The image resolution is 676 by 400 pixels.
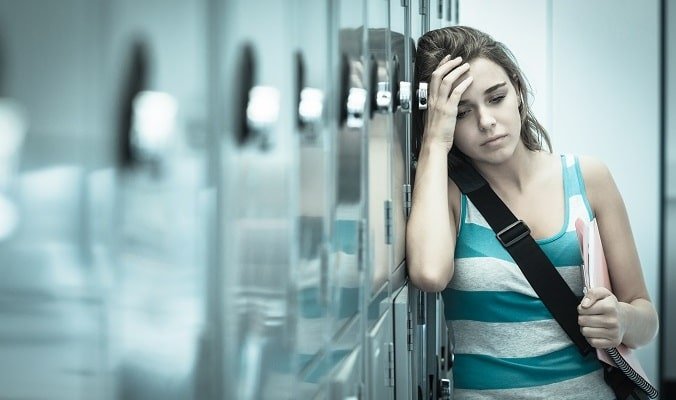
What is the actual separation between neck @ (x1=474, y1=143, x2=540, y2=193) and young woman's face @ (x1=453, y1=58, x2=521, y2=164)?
0.05m

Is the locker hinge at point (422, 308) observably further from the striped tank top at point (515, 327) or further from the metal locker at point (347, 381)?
the metal locker at point (347, 381)

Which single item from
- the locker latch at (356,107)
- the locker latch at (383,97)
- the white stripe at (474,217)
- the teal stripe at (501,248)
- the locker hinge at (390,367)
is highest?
the locker latch at (383,97)

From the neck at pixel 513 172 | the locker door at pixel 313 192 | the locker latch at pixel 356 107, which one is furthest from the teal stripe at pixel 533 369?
the locker door at pixel 313 192

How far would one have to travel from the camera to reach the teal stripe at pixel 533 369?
5.38 feet

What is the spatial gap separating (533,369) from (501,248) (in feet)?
0.78

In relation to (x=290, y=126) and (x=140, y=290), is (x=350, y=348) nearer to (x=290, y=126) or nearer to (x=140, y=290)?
(x=290, y=126)

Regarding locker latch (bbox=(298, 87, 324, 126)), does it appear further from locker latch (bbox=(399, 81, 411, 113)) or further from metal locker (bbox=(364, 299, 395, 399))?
locker latch (bbox=(399, 81, 411, 113))

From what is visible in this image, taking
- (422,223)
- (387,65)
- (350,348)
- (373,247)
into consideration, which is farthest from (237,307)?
(422,223)

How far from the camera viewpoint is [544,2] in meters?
3.83

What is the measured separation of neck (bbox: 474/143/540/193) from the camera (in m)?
1.76

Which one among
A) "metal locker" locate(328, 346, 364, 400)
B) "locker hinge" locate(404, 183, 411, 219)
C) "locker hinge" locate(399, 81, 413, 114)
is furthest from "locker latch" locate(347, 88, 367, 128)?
"locker hinge" locate(404, 183, 411, 219)

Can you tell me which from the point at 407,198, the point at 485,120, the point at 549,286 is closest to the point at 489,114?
the point at 485,120

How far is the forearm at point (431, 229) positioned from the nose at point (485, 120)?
0.32 ft

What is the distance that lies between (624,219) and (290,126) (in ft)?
3.67
